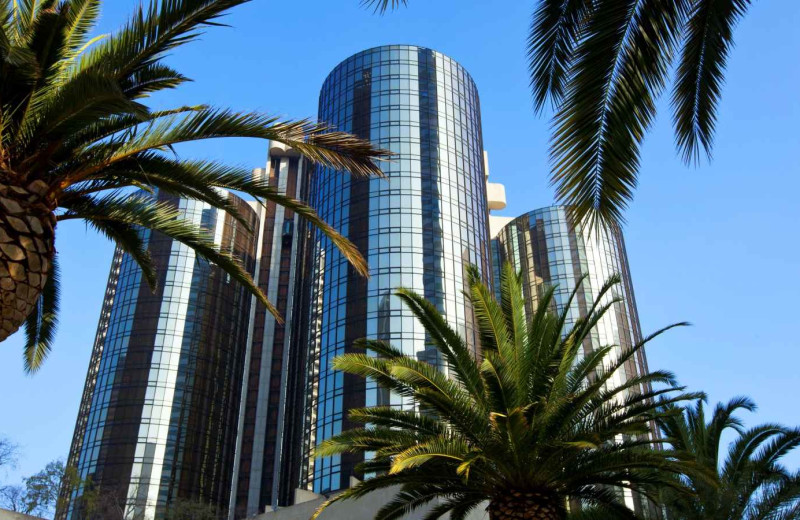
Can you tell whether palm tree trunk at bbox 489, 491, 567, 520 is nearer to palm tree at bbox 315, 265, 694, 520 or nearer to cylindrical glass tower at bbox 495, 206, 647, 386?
palm tree at bbox 315, 265, 694, 520

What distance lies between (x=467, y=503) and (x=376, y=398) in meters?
40.8

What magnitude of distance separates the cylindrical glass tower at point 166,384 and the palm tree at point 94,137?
6807 centimetres

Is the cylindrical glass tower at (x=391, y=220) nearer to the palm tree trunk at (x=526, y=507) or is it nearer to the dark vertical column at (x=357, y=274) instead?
the dark vertical column at (x=357, y=274)

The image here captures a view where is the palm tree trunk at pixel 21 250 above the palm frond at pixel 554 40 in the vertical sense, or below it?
below

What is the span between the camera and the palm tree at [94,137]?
7539 mm

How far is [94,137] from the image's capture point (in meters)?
9.17

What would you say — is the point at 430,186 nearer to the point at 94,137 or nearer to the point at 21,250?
the point at 94,137

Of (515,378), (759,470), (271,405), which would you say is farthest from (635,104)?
(271,405)

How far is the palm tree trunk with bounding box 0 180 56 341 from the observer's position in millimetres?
7277

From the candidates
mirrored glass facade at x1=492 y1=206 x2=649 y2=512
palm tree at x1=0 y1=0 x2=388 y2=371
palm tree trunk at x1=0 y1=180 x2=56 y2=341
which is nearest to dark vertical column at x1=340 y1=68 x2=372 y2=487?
mirrored glass facade at x1=492 y1=206 x2=649 y2=512

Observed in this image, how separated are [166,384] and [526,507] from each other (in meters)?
70.2

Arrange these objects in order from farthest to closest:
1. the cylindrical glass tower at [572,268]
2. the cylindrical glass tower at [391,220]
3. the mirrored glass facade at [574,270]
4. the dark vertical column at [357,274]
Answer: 1. the cylindrical glass tower at [572,268]
2. the mirrored glass facade at [574,270]
3. the cylindrical glass tower at [391,220]
4. the dark vertical column at [357,274]

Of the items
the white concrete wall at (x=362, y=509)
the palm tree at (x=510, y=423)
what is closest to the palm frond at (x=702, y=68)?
the palm tree at (x=510, y=423)

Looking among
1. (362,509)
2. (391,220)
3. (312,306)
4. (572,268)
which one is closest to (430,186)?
(391,220)
